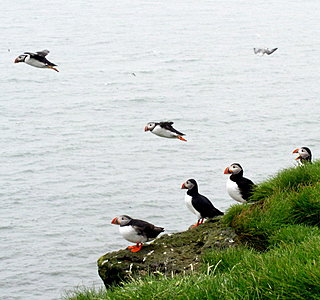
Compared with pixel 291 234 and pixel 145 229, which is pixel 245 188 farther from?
pixel 291 234

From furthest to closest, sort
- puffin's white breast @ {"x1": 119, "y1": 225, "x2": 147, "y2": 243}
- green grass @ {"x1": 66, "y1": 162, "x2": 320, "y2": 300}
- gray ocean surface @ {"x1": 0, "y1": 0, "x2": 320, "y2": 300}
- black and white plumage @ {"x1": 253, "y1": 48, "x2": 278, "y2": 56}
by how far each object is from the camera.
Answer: black and white plumage @ {"x1": 253, "y1": 48, "x2": 278, "y2": 56}
gray ocean surface @ {"x1": 0, "y1": 0, "x2": 320, "y2": 300}
puffin's white breast @ {"x1": 119, "y1": 225, "x2": 147, "y2": 243}
green grass @ {"x1": 66, "y1": 162, "x2": 320, "y2": 300}

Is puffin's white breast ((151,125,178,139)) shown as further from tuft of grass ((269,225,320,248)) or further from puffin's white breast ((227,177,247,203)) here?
tuft of grass ((269,225,320,248))

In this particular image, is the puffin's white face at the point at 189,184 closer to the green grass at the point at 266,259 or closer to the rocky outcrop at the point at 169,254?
the rocky outcrop at the point at 169,254

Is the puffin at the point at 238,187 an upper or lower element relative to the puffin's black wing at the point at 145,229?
upper

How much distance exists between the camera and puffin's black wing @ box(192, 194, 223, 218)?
1255 cm

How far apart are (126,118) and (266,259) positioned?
27061 millimetres

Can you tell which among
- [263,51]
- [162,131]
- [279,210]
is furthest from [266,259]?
[263,51]

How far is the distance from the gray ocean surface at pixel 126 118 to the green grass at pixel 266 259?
8.63 metres

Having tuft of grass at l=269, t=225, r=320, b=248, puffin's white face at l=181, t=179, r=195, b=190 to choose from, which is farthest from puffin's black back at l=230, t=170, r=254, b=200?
tuft of grass at l=269, t=225, r=320, b=248

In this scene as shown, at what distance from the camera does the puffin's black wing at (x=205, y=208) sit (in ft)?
41.2

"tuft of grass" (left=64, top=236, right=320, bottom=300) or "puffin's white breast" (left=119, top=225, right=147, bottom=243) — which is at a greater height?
"puffin's white breast" (left=119, top=225, right=147, bottom=243)

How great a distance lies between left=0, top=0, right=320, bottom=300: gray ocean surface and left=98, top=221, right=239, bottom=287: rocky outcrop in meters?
6.99

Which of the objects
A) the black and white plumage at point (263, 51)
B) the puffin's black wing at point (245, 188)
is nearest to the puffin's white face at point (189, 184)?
the puffin's black wing at point (245, 188)

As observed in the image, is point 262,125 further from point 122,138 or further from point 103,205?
point 103,205
